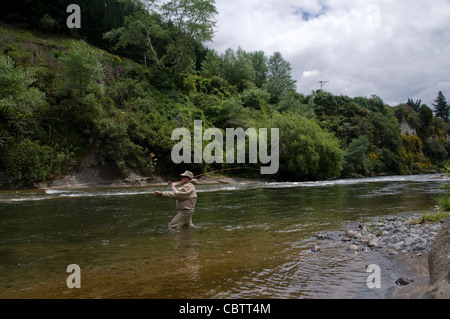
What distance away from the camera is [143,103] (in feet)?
141

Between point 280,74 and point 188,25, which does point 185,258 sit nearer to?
point 188,25

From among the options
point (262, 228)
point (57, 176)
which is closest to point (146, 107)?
point (57, 176)

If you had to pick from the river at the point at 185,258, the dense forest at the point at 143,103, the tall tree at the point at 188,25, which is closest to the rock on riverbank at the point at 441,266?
the river at the point at 185,258

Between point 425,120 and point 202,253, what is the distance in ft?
391

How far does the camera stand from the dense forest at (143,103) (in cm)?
3031

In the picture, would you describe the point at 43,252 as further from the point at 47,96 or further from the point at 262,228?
the point at 47,96

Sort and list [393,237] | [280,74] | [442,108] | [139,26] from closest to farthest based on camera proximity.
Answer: [393,237], [139,26], [280,74], [442,108]

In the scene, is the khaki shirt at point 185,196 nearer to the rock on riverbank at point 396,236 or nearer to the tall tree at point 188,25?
the rock on riverbank at point 396,236
